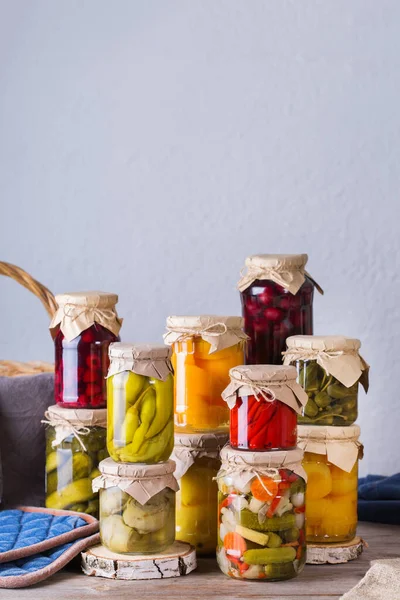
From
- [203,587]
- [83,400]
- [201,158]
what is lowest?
[203,587]

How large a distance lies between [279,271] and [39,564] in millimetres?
520

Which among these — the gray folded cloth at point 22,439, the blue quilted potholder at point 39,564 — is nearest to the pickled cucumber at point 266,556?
the blue quilted potholder at point 39,564

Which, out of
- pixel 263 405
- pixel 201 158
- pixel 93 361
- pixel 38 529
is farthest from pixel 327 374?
pixel 201 158

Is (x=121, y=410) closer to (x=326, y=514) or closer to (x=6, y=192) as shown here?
(x=326, y=514)

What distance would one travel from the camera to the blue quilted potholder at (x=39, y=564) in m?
1.19

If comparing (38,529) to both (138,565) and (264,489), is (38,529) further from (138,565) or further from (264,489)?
(264,489)

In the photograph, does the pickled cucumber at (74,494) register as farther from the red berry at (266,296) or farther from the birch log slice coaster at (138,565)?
the red berry at (266,296)

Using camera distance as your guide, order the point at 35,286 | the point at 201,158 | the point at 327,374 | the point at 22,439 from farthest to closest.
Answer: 1. the point at 201,158
2. the point at 35,286
3. the point at 22,439
4. the point at 327,374

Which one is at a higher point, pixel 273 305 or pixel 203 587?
pixel 273 305

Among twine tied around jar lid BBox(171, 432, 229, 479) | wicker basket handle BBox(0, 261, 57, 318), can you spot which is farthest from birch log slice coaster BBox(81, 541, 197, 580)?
wicker basket handle BBox(0, 261, 57, 318)

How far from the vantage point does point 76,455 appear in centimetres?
142

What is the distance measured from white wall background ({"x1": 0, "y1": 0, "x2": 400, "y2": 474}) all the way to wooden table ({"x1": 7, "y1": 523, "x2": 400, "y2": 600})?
910mm

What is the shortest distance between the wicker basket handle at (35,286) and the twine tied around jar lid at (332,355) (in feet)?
1.79

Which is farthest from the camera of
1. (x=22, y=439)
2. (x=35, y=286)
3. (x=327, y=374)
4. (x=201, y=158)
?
(x=201, y=158)
